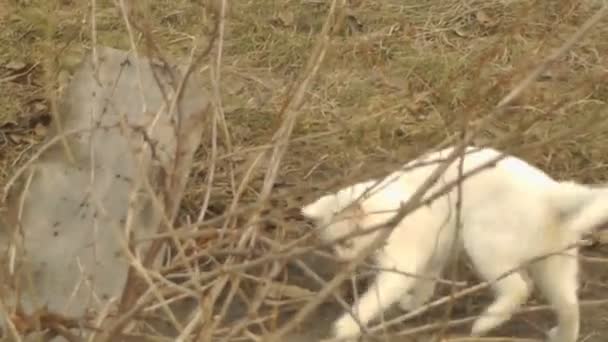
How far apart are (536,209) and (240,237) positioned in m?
1.02

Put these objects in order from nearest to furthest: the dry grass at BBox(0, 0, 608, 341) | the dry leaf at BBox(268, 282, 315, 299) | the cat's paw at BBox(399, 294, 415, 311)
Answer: the dry leaf at BBox(268, 282, 315, 299), the cat's paw at BBox(399, 294, 415, 311), the dry grass at BBox(0, 0, 608, 341)

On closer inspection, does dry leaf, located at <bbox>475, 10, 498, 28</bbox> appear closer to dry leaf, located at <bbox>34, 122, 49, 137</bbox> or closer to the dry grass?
the dry grass

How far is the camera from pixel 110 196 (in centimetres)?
383

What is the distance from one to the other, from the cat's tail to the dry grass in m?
0.54

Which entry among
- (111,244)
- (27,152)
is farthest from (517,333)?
(27,152)

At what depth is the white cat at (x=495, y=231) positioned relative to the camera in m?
3.42

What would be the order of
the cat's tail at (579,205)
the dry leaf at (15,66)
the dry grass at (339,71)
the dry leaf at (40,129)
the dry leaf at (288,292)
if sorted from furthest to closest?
the dry leaf at (15,66) → the dry leaf at (40,129) → the dry grass at (339,71) → the cat's tail at (579,205) → the dry leaf at (288,292)

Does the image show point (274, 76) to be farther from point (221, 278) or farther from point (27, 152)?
point (221, 278)

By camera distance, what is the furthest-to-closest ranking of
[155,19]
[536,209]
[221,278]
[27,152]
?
[155,19], [27,152], [536,209], [221,278]

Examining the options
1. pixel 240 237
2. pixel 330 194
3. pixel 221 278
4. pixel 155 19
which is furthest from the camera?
pixel 155 19

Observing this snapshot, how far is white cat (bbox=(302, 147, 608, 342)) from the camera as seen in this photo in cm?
342

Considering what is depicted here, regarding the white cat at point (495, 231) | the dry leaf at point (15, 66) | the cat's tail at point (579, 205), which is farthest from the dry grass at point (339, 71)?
the cat's tail at point (579, 205)

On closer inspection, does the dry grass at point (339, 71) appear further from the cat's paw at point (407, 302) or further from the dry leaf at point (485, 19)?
the cat's paw at point (407, 302)

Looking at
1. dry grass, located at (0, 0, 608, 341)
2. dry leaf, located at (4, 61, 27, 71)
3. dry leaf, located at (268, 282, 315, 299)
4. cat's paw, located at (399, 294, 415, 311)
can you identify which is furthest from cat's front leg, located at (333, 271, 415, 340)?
dry leaf, located at (4, 61, 27, 71)
